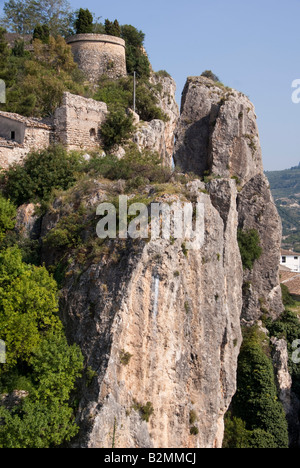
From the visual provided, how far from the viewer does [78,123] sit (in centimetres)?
2412

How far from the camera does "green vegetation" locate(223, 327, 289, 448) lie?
76.9ft

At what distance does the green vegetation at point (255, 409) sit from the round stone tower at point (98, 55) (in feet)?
70.7

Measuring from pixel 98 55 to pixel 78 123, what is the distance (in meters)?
13.8

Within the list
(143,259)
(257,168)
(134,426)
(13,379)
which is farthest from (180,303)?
(257,168)

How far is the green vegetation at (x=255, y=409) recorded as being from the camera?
23438mm

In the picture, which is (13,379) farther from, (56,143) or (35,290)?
(56,143)

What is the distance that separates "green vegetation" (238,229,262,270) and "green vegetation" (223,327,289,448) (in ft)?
16.6

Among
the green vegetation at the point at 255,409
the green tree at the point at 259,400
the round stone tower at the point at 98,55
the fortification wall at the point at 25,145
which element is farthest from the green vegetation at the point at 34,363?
the round stone tower at the point at 98,55

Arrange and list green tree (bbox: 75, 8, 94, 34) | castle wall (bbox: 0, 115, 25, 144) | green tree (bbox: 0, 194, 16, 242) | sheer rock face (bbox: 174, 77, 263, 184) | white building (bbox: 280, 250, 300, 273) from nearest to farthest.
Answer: green tree (bbox: 0, 194, 16, 242) < castle wall (bbox: 0, 115, 25, 144) < sheer rock face (bbox: 174, 77, 263, 184) < green tree (bbox: 75, 8, 94, 34) < white building (bbox: 280, 250, 300, 273)

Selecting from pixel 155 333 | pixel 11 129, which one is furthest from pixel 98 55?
pixel 155 333

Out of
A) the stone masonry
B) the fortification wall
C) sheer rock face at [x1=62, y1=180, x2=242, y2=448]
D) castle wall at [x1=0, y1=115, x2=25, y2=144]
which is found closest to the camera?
sheer rock face at [x1=62, y1=180, x2=242, y2=448]

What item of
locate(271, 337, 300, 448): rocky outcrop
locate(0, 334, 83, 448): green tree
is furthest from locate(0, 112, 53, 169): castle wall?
locate(271, 337, 300, 448): rocky outcrop

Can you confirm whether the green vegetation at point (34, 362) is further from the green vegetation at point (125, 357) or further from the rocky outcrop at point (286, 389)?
the rocky outcrop at point (286, 389)

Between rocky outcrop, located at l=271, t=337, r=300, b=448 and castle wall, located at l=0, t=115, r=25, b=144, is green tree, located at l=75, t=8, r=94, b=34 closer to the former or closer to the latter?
castle wall, located at l=0, t=115, r=25, b=144
